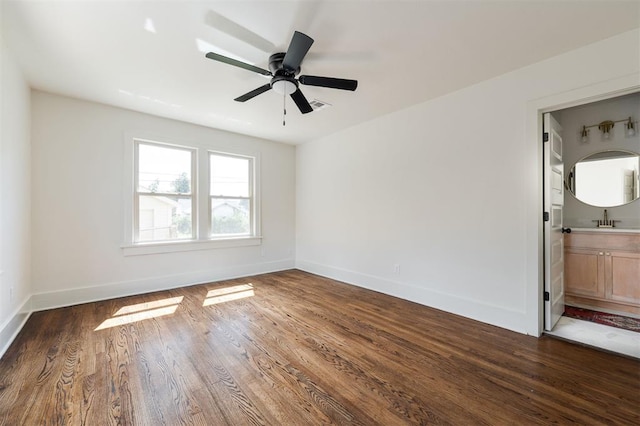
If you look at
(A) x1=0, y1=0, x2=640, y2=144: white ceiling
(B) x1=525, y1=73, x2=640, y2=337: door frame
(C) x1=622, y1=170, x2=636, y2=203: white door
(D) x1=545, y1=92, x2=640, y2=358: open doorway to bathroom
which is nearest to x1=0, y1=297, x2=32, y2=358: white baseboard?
(A) x1=0, y1=0, x2=640, y2=144: white ceiling

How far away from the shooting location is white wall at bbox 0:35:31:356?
2268mm

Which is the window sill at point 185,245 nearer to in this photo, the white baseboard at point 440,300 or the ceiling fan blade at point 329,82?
the white baseboard at point 440,300

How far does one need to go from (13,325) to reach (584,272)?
615 cm

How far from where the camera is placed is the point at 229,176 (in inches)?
189

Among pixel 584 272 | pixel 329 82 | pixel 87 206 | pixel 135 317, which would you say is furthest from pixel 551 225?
pixel 87 206

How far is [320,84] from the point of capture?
2.29 meters

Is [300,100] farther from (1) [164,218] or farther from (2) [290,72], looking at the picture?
(1) [164,218]

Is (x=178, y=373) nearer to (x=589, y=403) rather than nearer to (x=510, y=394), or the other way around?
(x=510, y=394)

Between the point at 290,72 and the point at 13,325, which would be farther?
the point at 13,325

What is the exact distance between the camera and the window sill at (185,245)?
3.80 metres

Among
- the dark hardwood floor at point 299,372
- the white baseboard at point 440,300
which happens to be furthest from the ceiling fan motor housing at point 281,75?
the white baseboard at point 440,300

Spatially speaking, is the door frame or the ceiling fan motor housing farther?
the door frame

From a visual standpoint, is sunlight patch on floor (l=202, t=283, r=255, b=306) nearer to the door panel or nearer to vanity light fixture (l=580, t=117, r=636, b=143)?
the door panel

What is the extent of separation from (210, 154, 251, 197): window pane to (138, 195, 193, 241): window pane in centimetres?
56
